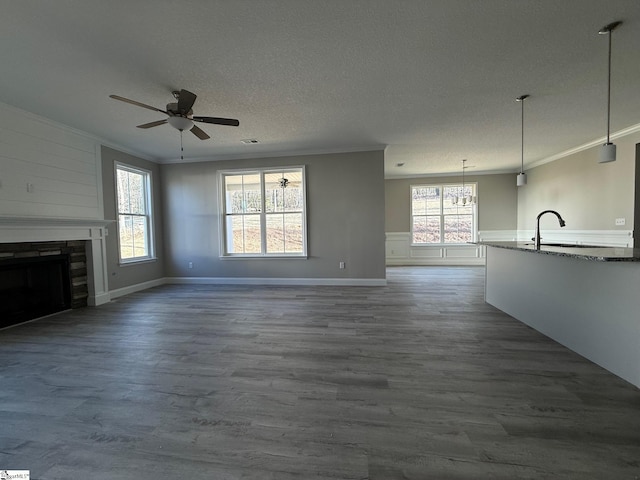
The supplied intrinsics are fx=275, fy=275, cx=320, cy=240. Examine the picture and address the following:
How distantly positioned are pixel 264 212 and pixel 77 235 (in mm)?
3068

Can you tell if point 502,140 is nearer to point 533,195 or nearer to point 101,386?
point 533,195

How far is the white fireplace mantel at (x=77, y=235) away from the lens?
11.4ft

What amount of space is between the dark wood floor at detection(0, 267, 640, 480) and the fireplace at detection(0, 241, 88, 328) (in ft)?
1.90

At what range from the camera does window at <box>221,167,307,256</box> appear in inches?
226

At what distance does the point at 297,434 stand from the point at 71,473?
1.10 meters

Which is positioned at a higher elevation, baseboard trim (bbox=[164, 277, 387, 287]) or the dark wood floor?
baseboard trim (bbox=[164, 277, 387, 287])

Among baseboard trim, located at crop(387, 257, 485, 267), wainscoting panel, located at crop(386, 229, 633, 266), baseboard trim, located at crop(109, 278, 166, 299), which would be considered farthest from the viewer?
baseboard trim, located at crop(387, 257, 485, 267)

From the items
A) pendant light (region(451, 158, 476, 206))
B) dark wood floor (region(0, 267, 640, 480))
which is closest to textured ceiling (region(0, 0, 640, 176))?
dark wood floor (region(0, 267, 640, 480))

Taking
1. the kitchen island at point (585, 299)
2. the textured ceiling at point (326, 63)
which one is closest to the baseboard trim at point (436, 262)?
the textured ceiling at point (326, 63)

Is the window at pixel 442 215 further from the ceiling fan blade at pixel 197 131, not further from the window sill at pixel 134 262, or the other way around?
the window sill at pixel 134 262

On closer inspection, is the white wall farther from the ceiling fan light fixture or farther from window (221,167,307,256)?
the ceiling fan light fixture

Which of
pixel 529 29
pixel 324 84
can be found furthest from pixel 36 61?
pixel 529 29

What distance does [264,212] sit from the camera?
5852 mm

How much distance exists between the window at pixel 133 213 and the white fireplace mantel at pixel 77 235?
514mm
